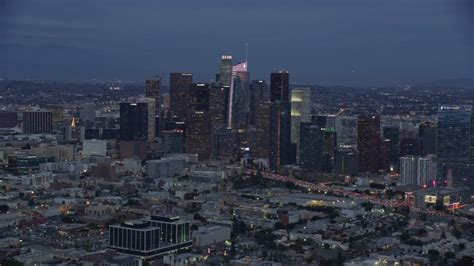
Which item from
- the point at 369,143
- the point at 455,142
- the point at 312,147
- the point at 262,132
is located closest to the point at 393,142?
the point at 369,143

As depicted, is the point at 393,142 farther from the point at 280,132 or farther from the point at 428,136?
the point at 280,132

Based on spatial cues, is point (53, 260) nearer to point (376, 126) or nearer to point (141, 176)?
point (141, 176)

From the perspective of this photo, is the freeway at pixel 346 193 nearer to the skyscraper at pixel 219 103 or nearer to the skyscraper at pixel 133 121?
the skyscraper at pixel 219 103

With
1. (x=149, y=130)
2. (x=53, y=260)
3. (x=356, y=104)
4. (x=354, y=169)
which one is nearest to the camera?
(x=53, y=260)

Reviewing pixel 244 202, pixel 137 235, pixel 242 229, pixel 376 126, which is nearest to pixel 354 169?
pixel 376 126

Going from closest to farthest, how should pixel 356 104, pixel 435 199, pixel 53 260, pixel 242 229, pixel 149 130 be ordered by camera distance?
pixel 53 260
pixel 242 229
pixel 435 199
pixel 149 130
pixel 356 104

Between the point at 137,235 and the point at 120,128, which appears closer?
the point at 137,235

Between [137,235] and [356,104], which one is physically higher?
[356,104]

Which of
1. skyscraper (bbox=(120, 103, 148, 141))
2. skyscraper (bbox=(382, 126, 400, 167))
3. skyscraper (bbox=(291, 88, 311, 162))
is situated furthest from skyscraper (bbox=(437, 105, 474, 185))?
skyscraper (bbox=(120, 103, 148, 141))
